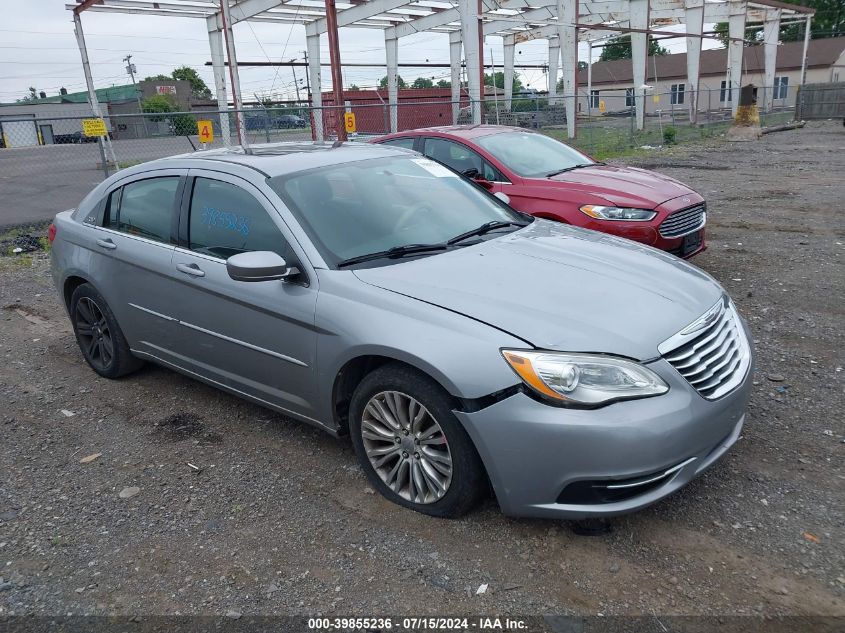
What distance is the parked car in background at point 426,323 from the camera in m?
2.79

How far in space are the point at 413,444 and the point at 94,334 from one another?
3111 millimetres

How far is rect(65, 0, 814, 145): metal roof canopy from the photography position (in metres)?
21.3

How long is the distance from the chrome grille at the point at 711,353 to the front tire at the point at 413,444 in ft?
3.15

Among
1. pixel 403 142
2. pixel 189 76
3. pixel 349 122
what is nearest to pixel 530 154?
pixel 403 142

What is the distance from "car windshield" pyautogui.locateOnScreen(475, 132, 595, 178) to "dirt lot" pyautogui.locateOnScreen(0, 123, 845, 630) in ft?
9.94

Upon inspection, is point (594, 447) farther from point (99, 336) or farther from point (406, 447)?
point (99, 336)

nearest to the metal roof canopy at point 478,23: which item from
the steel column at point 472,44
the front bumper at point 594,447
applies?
the steel column at point 472,44

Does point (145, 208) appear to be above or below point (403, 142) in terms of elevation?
below

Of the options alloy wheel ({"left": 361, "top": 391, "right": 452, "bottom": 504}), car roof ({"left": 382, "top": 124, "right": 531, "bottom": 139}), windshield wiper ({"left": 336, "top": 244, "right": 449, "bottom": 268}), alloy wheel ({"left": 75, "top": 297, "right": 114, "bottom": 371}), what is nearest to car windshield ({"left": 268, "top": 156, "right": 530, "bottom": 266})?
windshield wiper ({"left": 336, "top": 244, "right": 449, "bottom": 268})

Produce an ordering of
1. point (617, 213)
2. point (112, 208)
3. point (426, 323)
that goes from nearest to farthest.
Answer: point (426, 323) → point (112, 208) → point (617, 213)

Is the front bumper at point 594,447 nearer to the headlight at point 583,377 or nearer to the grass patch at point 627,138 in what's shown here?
the headlight at point 583,377

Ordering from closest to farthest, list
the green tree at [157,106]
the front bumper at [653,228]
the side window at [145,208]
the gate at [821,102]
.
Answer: the side window at [145,208], the front bumper at [653,228], the gate at [821,102], the green tree at [157,106]

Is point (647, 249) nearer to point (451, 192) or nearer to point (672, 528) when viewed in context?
point (451, 192)

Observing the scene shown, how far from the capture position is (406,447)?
3219mm
